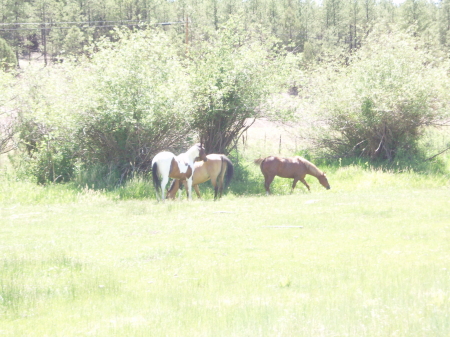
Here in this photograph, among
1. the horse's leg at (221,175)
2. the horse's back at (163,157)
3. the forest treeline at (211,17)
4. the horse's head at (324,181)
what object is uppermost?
the forest treeline at (211,17)

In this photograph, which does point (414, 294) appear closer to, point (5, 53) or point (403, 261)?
point (403, 261)

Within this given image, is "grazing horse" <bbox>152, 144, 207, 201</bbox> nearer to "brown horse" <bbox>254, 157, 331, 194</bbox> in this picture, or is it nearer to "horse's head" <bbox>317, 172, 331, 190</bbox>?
"brown horse" <bbox>254, 157, 331, 194</bbox>

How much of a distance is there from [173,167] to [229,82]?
6.46m

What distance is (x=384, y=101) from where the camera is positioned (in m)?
25.0

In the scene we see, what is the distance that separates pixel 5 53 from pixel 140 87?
133 ft

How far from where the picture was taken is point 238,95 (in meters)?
23.3

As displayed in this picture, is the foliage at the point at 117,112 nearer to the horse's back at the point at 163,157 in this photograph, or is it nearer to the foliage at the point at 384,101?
the horse's back at the point at 163,157

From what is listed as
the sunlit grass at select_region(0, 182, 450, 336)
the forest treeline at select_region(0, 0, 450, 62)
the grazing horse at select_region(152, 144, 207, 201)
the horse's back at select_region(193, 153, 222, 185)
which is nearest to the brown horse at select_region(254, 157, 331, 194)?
the horse's back at select_region(193, 153, 222, 185)

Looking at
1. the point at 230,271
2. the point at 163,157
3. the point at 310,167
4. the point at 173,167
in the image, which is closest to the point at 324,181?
the point at 310,167

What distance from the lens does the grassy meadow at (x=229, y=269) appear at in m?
5.87

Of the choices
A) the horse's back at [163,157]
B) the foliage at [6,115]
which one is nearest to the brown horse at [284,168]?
the horse's back at [163,157]

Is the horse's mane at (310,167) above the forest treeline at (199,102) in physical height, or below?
below

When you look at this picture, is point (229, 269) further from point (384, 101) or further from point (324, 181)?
point (384, 101)

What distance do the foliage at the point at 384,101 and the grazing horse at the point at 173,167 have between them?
1044 centimetres
